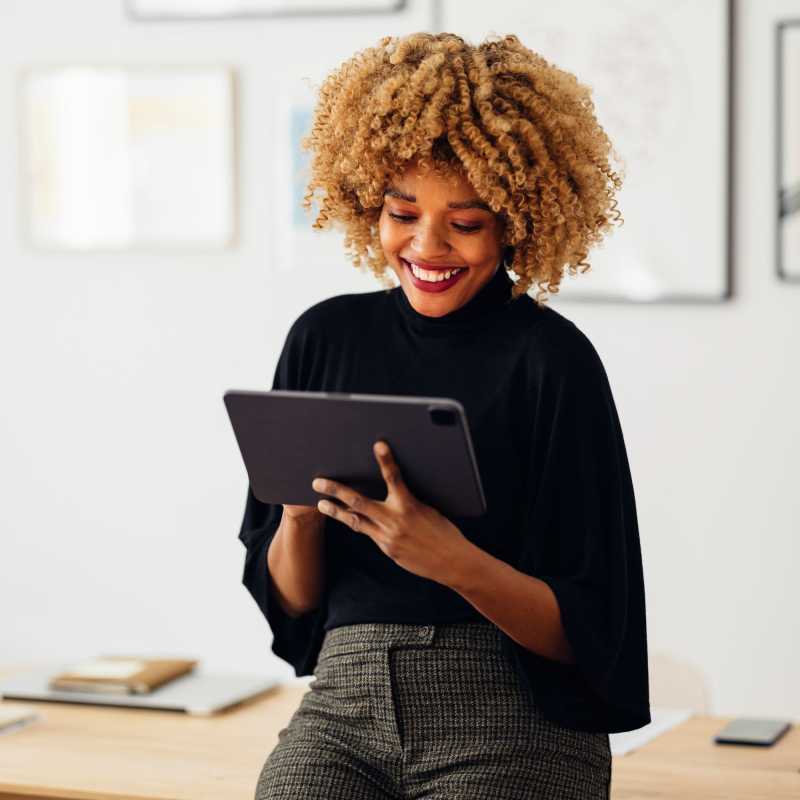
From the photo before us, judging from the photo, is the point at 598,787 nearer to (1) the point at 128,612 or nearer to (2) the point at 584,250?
(2) the point at 584,250

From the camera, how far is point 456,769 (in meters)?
1.57

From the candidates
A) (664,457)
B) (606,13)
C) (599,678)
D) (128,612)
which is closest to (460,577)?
(599,678)

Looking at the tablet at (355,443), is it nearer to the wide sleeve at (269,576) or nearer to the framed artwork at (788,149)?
the wide sleeve at (269,576)

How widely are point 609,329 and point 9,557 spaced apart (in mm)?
1750

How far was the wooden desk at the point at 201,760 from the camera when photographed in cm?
184

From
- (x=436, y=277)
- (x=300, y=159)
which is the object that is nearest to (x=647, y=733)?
(x=436, y=277)

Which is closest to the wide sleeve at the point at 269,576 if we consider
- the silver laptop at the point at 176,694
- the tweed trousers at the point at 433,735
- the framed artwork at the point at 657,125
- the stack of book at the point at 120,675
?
the tweed trousers at the point at 433,735

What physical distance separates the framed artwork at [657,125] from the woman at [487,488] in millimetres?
1686

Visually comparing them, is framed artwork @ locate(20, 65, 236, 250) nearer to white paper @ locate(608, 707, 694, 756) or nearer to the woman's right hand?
white paper @ locate(608, 707, 694, 756)

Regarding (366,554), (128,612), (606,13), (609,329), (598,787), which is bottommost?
(128,612)

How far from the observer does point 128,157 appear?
12.4ft

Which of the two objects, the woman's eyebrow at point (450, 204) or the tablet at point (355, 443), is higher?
the woman's eyebrow at point (450, 204)

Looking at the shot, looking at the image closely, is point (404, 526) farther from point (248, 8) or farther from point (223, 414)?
point (248, 8)

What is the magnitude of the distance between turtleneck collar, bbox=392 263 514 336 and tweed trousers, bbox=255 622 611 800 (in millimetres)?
A: 342
